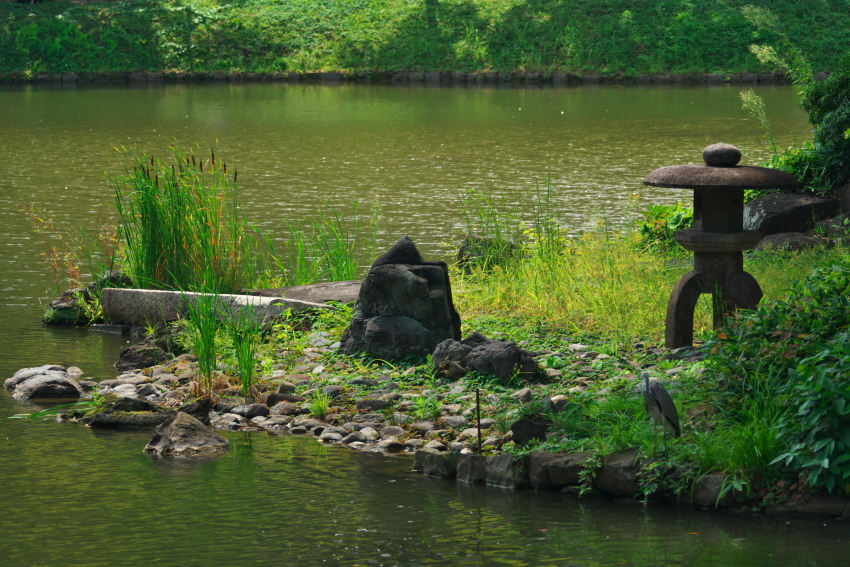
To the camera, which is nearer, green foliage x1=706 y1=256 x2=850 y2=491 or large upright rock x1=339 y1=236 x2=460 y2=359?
green foliage x1=706 y1=256 x2=850 y2=491

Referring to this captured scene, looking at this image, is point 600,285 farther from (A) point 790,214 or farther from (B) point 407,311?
(A) point 790,214

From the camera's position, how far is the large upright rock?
8711 mm

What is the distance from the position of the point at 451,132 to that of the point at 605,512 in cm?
2022

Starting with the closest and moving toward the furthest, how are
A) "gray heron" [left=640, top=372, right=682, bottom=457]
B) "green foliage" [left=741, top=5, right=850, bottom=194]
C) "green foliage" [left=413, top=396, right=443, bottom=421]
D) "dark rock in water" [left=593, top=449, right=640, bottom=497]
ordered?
1. "gray heron" [left=640, top=372, right=682, bottom=457]
2. "dark rock in water" [left=593, top=449, right=640, bottom=497]
3. "green foliage" [left=413, top=396, right=443, bottom=421]
4. "green foliage" [left=741, top=5, right=850, bottom=194]

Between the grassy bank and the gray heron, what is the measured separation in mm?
32162

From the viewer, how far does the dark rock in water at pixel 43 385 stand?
867cm

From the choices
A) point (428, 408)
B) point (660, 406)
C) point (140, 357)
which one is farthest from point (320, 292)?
point (660, 406)

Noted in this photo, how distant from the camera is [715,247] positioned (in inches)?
321

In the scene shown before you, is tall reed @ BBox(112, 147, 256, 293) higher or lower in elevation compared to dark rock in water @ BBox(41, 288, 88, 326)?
higher

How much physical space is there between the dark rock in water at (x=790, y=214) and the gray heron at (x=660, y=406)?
610 cm

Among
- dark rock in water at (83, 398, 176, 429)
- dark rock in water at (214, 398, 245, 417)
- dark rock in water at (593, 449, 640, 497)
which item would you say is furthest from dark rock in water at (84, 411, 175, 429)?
dark rock in water at (593, 449, 640, 497)

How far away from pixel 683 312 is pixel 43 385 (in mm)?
4760

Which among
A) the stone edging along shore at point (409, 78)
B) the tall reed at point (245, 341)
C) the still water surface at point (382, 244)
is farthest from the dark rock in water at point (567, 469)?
the stone edging along shore at point (409, 78)

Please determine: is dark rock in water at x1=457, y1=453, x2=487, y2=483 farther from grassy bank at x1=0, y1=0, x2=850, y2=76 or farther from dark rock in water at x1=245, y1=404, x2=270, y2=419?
grassy bank at x1=0, y1=0, x2=850, y2=76
